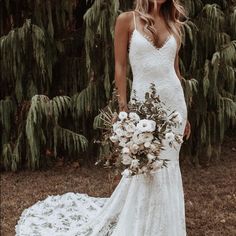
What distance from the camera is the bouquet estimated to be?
7.70 ft

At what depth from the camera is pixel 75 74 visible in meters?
5.14

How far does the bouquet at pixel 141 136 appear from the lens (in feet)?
7.70

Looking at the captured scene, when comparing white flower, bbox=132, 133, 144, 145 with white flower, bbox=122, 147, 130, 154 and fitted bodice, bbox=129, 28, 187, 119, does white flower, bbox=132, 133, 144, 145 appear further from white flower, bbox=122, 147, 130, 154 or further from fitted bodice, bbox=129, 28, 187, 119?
fitted bodice, bbox=129, 28, 187, 119

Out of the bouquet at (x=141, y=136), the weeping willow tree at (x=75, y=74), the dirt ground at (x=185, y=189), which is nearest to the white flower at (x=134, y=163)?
the bouquet at (x=141, y=136)

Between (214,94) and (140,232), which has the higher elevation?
(214,94)

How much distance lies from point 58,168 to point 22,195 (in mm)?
842

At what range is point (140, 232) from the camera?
2.81 metres

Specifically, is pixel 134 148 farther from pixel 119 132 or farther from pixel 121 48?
pixel 121 48

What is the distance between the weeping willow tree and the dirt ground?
194 millimetres

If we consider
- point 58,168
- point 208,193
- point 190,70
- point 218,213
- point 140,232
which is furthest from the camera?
point 58,168

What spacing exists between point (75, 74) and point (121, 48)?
242 centimetres

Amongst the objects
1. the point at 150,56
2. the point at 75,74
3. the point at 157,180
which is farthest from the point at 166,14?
the point at 75,74

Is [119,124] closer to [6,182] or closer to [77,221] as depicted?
[77,221]

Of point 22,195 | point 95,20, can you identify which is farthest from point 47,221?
point 95,20
